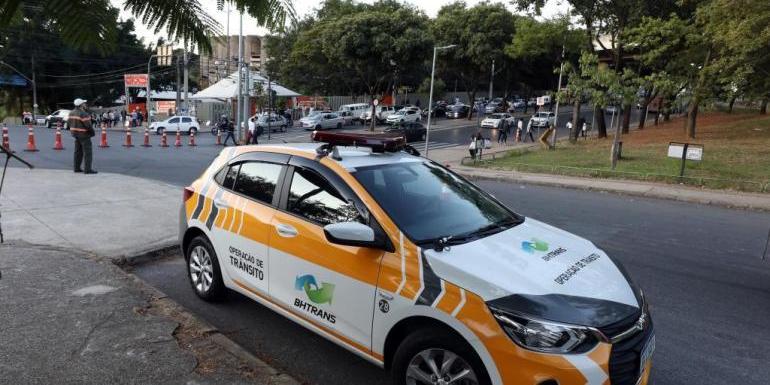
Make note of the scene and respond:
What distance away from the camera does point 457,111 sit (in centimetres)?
5572

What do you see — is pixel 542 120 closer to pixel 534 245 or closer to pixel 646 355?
pixel 534 245

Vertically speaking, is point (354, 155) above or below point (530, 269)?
above

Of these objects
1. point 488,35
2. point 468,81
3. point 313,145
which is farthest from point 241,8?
point 468,81

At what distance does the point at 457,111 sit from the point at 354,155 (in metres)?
52.6

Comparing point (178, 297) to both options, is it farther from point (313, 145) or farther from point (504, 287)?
point (504, 287)

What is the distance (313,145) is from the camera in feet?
15.4

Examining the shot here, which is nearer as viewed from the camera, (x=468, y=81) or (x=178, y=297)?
(x=178, y=297)

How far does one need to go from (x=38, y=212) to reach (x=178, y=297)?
14.4 feet

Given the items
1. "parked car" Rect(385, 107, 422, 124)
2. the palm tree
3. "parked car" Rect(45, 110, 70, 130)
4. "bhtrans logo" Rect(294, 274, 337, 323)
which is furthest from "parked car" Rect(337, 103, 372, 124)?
the palm tree

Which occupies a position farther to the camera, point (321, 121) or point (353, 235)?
point (321, 121)

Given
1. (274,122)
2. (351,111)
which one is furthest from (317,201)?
(351,111)

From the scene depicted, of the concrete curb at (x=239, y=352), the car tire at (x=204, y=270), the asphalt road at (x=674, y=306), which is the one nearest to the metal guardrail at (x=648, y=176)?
the asphalt road at (x=674, y=306)

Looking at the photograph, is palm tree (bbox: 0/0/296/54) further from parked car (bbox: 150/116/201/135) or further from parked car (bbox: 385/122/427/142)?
parked car (bbox: 150/116/201/135)

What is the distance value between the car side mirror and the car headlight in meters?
1.00
